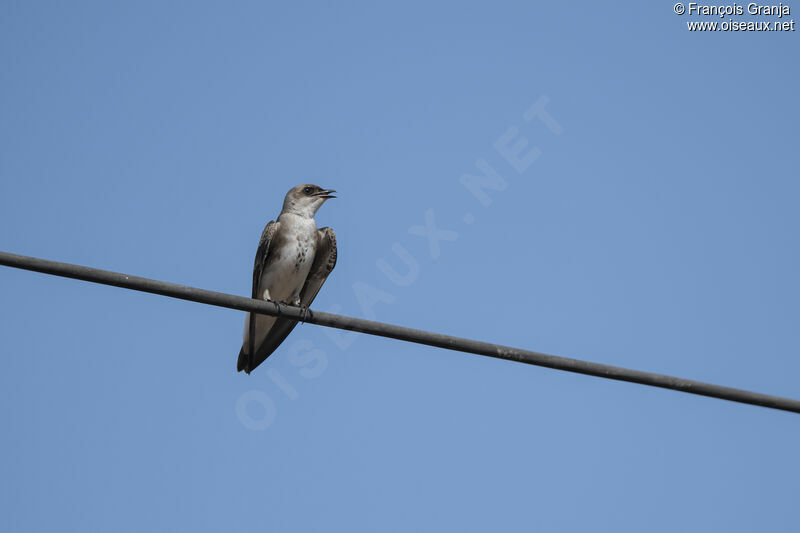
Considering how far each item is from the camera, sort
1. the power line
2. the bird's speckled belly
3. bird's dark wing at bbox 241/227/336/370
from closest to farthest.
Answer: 1. the power line
2. the bird's speckled belly
3. bird's dark wing at bbox 241/227/336/370

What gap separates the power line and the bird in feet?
13.9

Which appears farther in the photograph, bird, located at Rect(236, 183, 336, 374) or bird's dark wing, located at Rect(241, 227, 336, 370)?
bird's dark wing, located at Rect(241, 227, 336, 370)

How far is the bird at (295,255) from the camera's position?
10.0m

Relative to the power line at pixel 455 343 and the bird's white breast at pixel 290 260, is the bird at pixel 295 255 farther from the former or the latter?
the power line at pixel 455 343

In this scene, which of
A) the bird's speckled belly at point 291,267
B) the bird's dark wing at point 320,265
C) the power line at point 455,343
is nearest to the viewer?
the power line at point 455,343

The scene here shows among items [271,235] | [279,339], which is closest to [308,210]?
[271,235]

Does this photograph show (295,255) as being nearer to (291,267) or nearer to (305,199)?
(291,267)

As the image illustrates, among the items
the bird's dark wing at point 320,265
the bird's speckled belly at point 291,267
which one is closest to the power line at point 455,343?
the bird's speckled belly at point 291,267

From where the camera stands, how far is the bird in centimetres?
1000

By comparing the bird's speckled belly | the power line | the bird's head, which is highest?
the bird's head

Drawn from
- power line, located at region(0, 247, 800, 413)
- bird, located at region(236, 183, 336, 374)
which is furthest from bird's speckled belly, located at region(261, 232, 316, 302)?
power line, located at region(0, 247, 800, 413)

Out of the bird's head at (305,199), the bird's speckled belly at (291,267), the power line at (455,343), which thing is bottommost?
the power line at (455,343)

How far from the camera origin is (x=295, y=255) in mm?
9953

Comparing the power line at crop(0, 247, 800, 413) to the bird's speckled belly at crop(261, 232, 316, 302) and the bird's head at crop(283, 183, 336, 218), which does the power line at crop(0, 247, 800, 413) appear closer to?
the bird's speckled belly at crop(261, 232, 316, 302)
